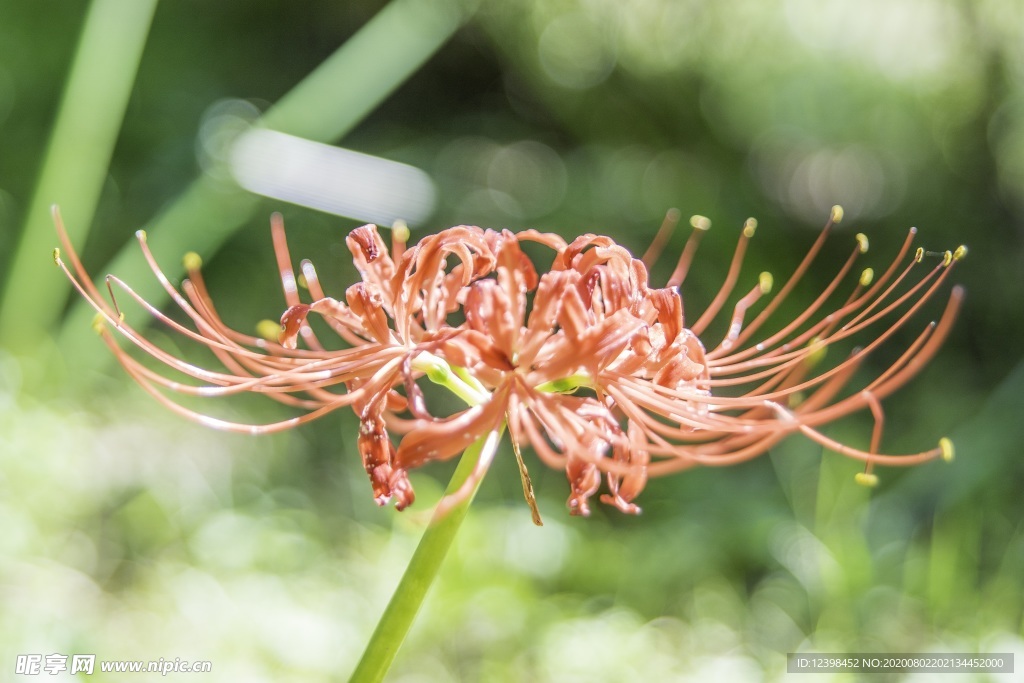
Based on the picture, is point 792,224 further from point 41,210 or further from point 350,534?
point 41,210

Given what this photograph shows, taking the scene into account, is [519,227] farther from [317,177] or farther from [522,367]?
[522,367]

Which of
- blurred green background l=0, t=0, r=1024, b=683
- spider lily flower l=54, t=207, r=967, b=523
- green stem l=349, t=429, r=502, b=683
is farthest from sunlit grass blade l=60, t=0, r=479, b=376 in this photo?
green stem l=349, t=429, r=502, b=683

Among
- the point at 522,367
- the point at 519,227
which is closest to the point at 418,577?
the point at 522,367

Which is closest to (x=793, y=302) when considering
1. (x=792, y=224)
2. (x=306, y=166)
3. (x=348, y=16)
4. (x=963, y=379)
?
(x=792, y=224)

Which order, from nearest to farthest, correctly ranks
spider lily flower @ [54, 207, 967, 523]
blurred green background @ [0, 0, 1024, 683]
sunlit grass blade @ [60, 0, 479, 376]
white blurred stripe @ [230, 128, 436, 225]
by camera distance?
spider lily flower @ [54, 207, 967, 523], blurred green background @ [0, 0, 1024, 683], sunlit grass blade @ [60, 0, 479, 376], white blurred stripe @ [230, 128, 436, 225]

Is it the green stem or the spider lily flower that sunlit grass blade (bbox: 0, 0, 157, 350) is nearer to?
the spider lily flower

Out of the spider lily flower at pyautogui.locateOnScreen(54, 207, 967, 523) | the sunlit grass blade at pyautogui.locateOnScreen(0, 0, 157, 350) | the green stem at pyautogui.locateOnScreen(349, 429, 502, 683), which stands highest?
the sunlit grass blade at pyautogui.locateOnScreen(0, 0, 157, 350)

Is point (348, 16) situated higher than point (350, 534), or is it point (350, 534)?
point (348, 16)

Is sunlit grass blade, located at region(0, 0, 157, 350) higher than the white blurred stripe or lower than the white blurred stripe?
lower
